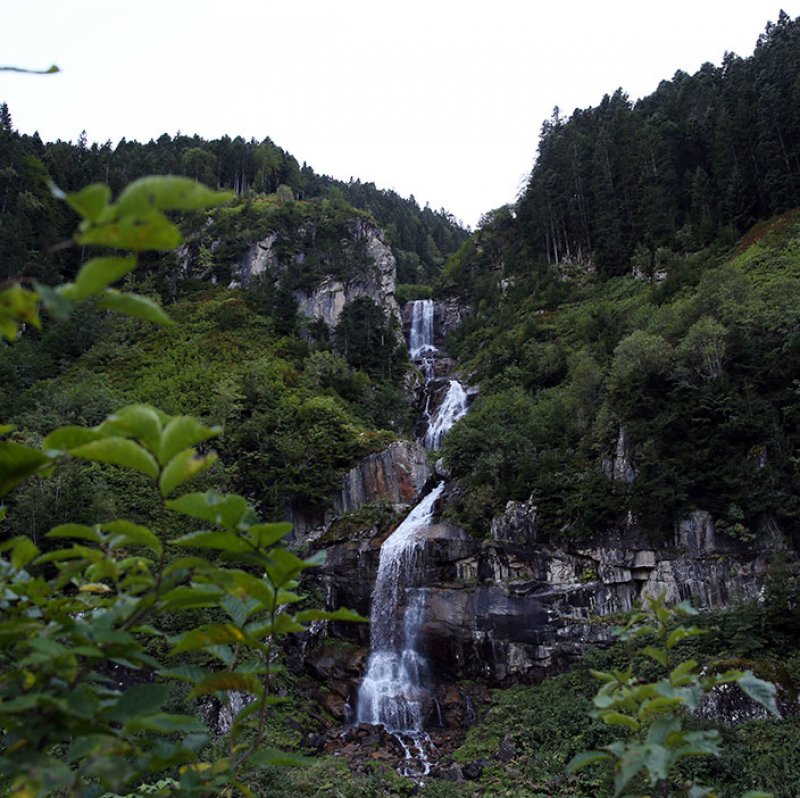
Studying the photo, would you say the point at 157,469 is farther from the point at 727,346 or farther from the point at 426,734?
the point at 727,346

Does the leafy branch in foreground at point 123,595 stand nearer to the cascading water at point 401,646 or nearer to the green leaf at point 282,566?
the green leaf at point 282,566

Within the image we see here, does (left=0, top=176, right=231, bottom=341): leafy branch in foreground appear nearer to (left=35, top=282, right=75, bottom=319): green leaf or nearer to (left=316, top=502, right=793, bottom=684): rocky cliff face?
(left=35, top=282, right=75, bottom=319): green leaf

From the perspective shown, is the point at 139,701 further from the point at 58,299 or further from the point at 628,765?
the point at 628,765

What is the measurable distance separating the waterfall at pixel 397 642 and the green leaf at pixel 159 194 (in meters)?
16.4

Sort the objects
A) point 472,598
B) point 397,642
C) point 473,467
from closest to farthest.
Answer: point 472,598 < point 397,642 < point 473,467

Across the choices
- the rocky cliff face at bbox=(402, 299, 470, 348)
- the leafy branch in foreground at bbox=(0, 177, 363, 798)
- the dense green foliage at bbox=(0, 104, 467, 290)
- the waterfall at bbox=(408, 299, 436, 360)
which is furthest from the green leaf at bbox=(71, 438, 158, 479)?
the rocky cliff face at bbox=(402, 299, 470, 348)

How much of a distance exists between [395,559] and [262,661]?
17495 millimetres

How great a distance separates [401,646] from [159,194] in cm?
1779

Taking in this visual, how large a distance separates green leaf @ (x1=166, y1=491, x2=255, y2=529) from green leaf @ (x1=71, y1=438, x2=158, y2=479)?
87mm

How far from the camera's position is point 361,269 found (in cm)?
3953

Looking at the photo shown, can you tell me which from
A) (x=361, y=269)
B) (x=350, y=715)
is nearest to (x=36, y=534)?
(x=350, y=715)

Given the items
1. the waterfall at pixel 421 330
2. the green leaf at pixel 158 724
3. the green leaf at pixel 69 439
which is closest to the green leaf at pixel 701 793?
the green leaf at pixel 158 724

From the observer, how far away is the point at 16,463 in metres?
1.14

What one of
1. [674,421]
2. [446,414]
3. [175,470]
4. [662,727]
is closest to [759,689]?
[662,727]
